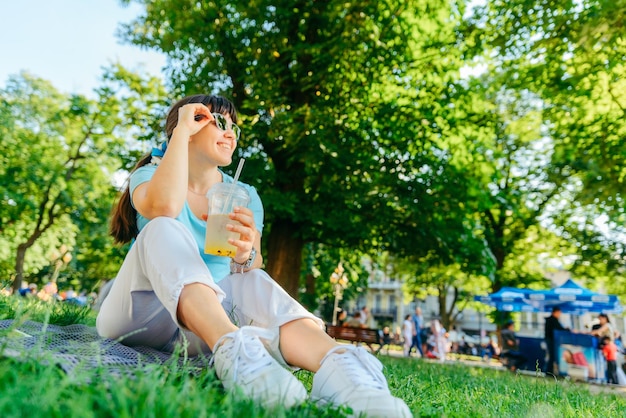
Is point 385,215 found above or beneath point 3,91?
beneath

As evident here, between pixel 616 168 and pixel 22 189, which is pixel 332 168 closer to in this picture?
pixel 616 168

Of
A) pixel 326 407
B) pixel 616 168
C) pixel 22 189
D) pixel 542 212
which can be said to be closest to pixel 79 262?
pixel 22 189

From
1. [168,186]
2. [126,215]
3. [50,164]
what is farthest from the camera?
[50,164]

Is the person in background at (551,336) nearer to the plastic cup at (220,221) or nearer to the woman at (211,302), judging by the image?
the woman at (211,302)

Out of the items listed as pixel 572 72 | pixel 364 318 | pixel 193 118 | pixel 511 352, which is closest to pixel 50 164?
pixel 364 318

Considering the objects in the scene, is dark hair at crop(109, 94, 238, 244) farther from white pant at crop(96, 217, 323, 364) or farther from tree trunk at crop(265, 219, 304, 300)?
tree trunk at crop(265, 219, 304, 300)

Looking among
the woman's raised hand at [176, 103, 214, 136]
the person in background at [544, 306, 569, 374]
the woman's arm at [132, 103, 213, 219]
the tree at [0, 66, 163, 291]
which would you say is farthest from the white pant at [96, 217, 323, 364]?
the tree at [0, 66, 163, 291]

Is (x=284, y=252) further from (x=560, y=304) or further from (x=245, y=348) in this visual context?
(x=560, y=304)

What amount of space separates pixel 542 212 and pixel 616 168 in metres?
12.7

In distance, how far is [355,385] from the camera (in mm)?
1483

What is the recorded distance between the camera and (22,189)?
22.0m

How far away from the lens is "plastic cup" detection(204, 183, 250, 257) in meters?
2.15

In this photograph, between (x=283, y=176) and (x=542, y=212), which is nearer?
(x=283, y=176)

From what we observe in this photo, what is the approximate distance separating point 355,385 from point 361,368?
81 millimetres
